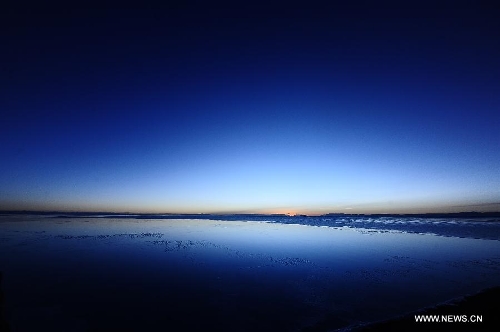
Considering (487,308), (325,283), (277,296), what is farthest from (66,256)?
(487,308)

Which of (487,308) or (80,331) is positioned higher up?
(487,308)

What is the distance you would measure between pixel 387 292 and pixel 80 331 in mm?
11200

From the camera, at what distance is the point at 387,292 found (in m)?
10.4

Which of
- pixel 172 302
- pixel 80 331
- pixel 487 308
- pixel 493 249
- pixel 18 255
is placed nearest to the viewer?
pixel 487 308

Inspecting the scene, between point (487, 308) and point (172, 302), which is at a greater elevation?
point (487, 308)

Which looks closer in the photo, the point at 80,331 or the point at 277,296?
the point at 80,331

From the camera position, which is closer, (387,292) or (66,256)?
(387,292)

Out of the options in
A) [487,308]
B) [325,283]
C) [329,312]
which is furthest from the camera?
[325,283]

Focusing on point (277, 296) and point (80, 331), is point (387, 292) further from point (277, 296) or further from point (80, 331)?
point (80, 331)

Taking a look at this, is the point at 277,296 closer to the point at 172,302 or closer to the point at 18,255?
the point at 172,302

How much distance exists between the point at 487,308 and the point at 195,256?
15478mm

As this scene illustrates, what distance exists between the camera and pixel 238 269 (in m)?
14.6

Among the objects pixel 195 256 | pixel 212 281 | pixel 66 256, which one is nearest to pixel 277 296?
pixel 212 281

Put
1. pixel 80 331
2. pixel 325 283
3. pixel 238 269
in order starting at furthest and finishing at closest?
pixel 238 269 → pixel 325 283 → pixel 80 331
